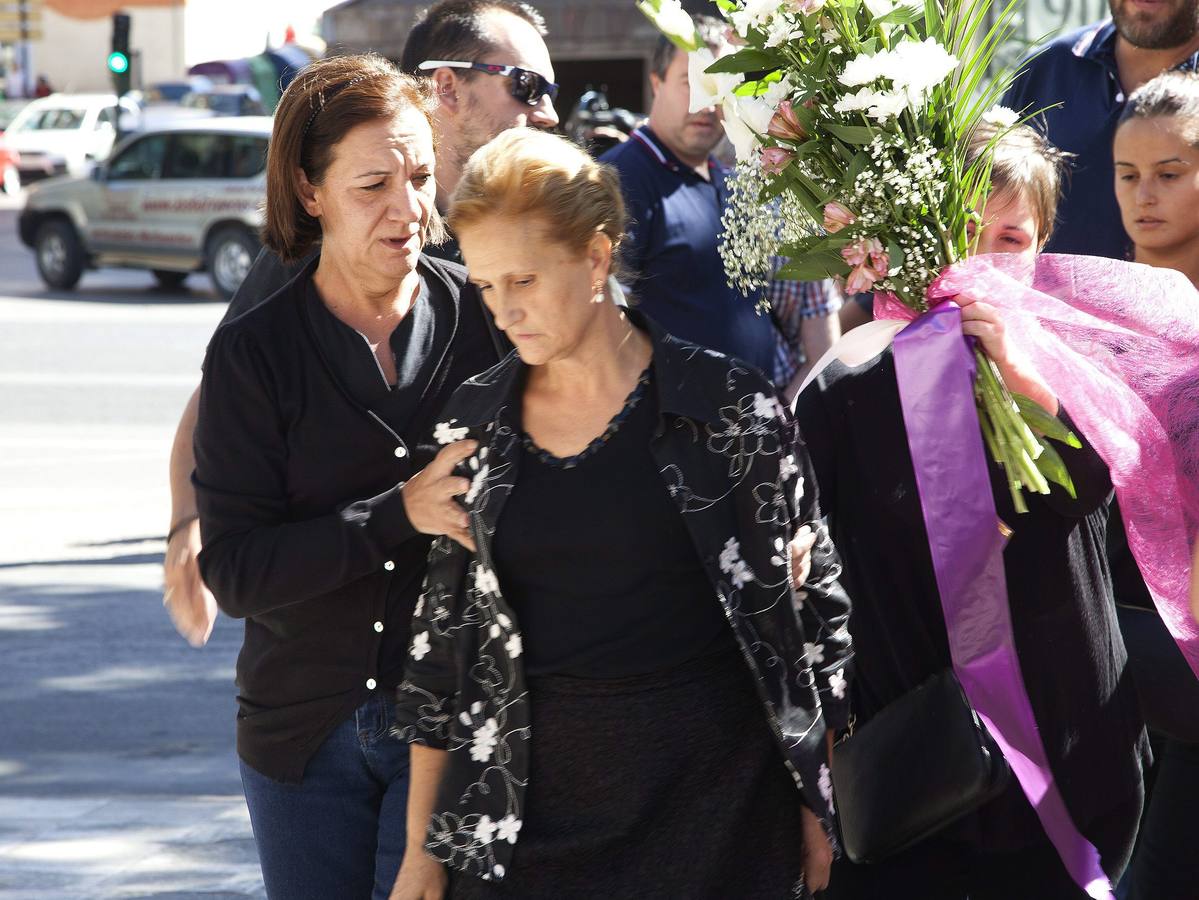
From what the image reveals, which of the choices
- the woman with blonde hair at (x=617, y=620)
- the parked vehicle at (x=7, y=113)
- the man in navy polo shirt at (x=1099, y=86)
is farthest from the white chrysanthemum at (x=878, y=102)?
the parked vehicle at (x=7, y=113)

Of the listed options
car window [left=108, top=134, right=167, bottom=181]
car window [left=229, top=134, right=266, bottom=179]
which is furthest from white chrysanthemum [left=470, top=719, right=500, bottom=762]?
car window [left=108, top=134, right=167, bottom=181]

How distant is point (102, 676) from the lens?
21.9 ft

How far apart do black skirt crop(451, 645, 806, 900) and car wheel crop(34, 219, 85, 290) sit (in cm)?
1899

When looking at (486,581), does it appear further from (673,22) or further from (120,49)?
(120,49)

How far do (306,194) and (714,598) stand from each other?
996mm

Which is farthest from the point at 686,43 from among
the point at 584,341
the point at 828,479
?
the point at 828,479

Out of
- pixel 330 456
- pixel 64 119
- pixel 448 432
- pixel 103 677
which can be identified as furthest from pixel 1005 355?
pixel 64 119

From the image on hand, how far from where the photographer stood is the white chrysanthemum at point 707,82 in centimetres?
270

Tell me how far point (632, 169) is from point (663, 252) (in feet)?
0.96

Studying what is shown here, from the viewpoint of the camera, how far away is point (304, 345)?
276 centimetres

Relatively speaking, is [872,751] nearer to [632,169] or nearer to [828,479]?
[828,479]

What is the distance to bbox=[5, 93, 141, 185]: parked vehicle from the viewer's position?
3684 centimetres

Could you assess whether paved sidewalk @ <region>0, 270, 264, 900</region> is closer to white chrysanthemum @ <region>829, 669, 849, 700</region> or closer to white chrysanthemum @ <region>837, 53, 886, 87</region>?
white chrysanthemum @ <region>829, 669, 849, 700</region>

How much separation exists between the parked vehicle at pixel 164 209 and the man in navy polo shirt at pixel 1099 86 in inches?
576
